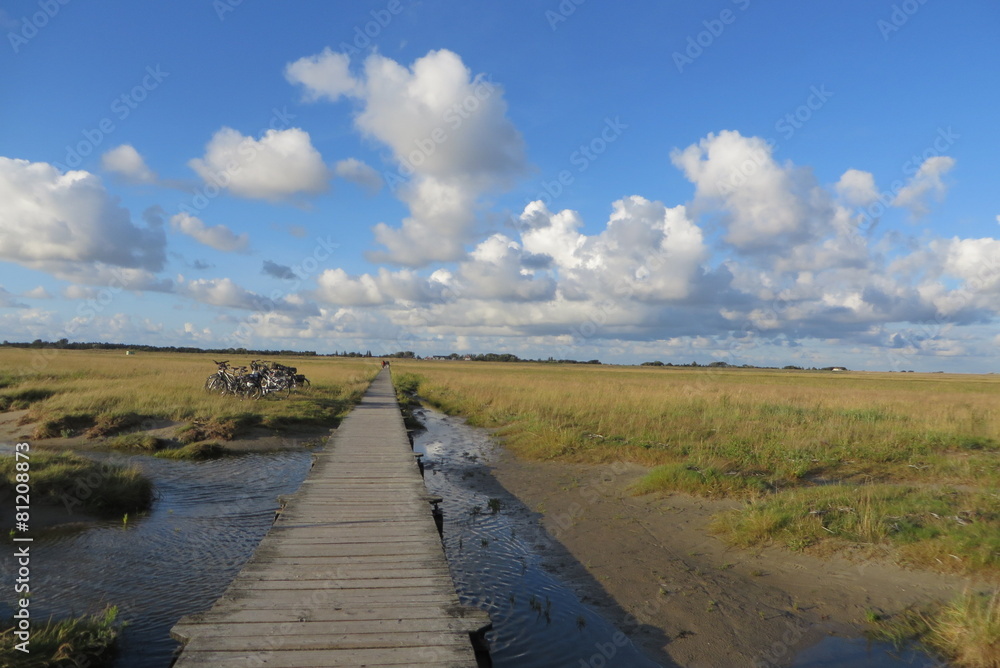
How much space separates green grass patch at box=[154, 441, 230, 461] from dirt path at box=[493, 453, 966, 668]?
30.5ft

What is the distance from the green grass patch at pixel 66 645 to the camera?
4039 mm

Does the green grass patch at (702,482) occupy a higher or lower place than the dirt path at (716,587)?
higher

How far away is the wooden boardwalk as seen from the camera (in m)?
3.78

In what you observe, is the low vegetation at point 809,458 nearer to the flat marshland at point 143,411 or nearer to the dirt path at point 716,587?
the dirt path at point 716,587

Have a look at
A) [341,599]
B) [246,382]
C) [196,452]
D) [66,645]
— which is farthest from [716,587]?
[246,382]

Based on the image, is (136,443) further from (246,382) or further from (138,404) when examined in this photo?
(246,382)

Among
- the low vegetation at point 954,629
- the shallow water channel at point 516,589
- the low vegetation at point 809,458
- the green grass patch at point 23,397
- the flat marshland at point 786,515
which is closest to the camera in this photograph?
the low vegetation at point 954,629

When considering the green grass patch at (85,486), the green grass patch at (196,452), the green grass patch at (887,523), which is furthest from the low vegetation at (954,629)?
the green grass patch at (196,452)

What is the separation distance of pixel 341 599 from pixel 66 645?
2.10m

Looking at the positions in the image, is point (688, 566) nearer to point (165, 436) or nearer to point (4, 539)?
point (4, 539)

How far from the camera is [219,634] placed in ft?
12.9

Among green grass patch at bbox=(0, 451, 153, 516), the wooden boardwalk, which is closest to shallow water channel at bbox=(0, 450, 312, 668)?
green grass patch at bbox=(0, 451, 153, 516)

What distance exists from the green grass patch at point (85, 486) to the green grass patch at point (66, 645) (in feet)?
Answer: 14.8

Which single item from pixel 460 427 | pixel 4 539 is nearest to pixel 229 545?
pixel 4 539
